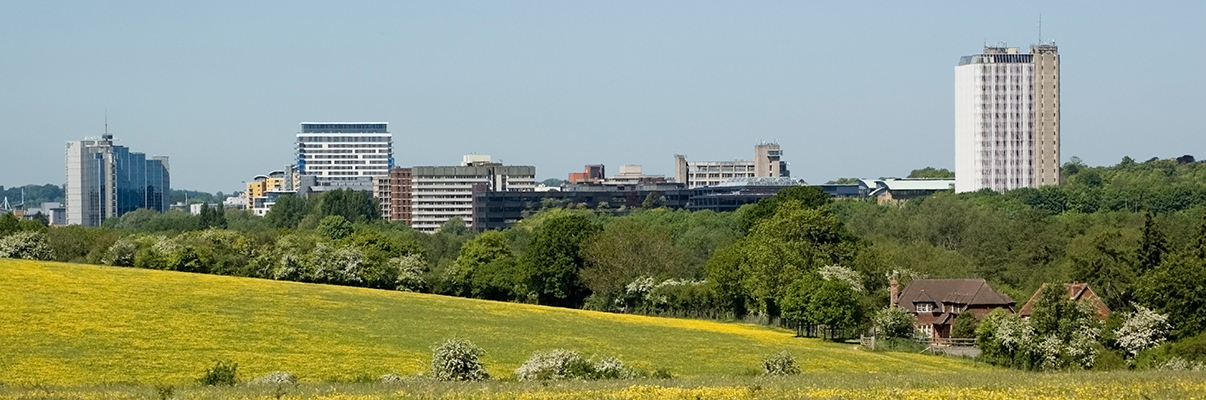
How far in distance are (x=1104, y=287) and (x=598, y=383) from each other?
198ft

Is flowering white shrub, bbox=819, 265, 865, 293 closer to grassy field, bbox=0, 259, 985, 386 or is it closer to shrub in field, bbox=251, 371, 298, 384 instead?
grassy field, bbox=0, 259, 985, 386

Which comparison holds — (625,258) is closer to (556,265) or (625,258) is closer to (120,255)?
Result: (556,265)

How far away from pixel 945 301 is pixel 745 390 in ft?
208

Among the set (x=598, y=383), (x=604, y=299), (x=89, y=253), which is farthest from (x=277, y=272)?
(x=598, y=383)

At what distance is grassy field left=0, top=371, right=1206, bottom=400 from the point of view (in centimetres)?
3525

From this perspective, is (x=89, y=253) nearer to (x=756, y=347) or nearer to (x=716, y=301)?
(x=716, y=301)

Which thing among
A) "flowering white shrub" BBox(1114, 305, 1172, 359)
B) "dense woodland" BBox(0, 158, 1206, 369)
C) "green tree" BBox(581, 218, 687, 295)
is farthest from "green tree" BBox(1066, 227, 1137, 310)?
"green tree" BBox(581, 218, 687, 295)

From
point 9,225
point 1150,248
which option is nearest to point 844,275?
point 1150,248

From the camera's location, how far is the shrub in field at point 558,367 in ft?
155

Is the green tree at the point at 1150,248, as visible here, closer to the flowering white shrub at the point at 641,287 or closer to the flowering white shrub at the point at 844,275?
the flowering white shrub at the point at 844,275

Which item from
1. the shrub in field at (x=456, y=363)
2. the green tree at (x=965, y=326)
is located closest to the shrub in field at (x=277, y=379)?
the shrub in field at (x=456, y=363)

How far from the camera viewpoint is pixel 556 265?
380 feet

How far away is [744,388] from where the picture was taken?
3725 cm

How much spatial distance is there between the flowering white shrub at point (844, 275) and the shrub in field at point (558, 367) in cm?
4839
